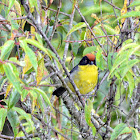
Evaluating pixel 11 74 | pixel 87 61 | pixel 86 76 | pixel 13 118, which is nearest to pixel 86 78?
pixel 86 76

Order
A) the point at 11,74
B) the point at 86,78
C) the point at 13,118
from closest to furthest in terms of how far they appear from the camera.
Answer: the point at 11,74, the point at 13,118, the point at 86,78

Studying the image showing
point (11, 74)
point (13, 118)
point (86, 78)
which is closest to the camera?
point (11, 74)

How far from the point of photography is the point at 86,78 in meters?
3.34

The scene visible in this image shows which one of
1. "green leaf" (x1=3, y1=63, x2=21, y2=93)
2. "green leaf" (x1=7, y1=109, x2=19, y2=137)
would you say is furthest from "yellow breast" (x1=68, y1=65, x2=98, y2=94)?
"green leaf" (x1=3, y1=63, x2=21, y2=93)

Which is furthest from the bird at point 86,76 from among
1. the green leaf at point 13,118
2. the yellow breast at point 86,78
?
the green leaf at point 13,118

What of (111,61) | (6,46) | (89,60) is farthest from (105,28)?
(89,60)

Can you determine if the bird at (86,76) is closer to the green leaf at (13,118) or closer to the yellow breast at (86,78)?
the yellow breast at (86,78)

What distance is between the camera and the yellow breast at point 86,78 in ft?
10.9

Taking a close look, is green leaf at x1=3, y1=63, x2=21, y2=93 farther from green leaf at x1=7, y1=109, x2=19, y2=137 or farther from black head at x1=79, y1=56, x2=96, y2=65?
black head at x1=79, y1=56, x2=96, y2=65

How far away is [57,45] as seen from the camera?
7.72ft

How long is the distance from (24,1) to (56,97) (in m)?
1.25

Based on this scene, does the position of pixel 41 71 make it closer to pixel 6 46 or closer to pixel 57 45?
pixel 6 46

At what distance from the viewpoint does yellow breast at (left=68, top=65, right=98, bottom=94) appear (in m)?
3.32

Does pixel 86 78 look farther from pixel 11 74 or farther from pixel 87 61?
pixel 11 74
